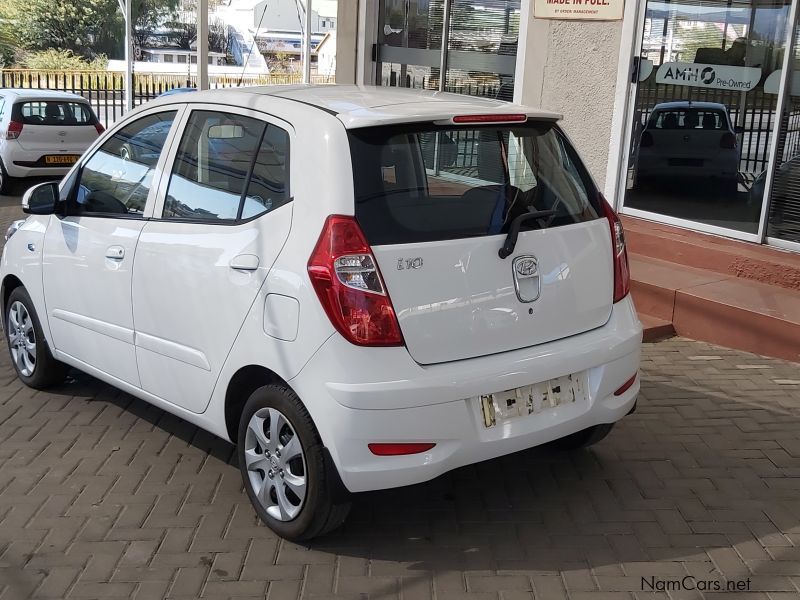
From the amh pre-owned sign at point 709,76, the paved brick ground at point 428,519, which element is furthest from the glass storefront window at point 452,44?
the paved brick ground at point 428,519

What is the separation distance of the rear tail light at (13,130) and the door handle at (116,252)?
1007 cm

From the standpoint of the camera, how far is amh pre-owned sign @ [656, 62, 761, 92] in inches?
291

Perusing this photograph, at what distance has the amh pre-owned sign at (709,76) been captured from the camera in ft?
24.2

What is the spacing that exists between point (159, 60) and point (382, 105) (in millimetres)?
16868

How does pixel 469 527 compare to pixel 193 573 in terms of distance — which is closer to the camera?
pixel 193 573

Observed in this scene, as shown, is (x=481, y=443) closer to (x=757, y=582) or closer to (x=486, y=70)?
(x=757, y=582)

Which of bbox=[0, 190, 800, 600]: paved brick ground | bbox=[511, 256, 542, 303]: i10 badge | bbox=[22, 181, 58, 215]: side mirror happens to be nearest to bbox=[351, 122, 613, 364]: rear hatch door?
bbox=[511, 256, 542, 303]: i10 badge

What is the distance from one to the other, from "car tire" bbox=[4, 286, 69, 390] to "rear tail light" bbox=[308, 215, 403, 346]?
252 cm

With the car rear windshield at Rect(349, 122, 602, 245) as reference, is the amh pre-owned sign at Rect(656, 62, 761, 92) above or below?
above

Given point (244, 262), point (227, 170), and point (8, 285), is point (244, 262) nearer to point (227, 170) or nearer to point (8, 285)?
point (227, 170)

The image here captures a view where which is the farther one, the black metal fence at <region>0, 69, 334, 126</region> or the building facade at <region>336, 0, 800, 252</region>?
the black metal fence at <region>0, 69, 334, 126</region>

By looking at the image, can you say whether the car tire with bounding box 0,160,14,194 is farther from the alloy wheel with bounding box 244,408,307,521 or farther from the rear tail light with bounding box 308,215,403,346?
the rear tail light with bounding box 308,215,403,346

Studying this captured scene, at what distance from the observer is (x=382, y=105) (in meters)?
3.73

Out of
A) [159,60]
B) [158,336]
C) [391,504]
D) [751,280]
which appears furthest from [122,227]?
[159,60]
